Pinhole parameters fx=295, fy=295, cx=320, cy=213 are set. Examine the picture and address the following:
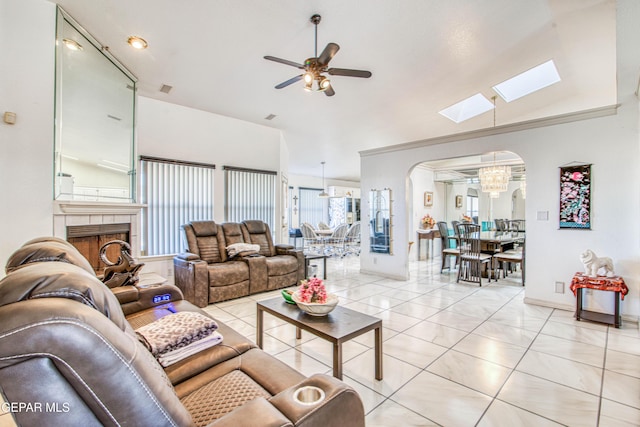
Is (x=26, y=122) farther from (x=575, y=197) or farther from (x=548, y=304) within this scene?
(x=548, y=304)

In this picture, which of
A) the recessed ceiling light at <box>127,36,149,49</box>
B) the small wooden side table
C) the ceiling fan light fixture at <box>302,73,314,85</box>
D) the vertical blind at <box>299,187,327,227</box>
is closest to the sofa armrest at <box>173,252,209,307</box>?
the recessed ceiling light at <box>127,36,149,49</box>

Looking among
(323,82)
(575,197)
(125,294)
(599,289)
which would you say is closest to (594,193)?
(575,197)

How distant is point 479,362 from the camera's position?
2.52 m

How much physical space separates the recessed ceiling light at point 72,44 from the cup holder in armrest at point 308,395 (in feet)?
11.6

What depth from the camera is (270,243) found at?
5.20 meters

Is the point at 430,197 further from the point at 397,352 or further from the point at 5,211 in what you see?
the point at 5,211

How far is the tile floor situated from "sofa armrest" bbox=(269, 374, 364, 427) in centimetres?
95

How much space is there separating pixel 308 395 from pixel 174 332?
0.88 m

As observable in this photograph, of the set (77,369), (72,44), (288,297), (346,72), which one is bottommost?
(288,297)

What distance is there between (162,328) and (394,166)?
4.87 m

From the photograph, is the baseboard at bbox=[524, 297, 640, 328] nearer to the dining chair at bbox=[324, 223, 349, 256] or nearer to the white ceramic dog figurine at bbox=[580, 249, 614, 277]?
the white ceramic dog figurine at bbox=[580, 249, 614, 277]

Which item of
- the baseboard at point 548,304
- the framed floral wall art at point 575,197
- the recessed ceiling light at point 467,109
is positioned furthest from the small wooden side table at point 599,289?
the recessed ceiling light at point 467,109

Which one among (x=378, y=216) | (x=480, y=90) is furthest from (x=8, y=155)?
(x=480, y=90)

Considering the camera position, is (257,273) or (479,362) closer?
(479,362)
